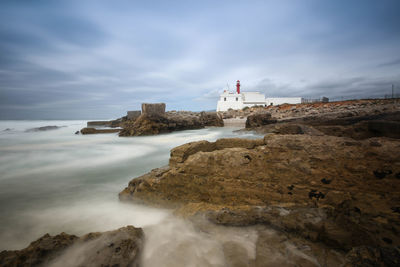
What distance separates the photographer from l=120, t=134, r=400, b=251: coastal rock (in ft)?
5.74

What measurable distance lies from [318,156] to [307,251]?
48.5 inches

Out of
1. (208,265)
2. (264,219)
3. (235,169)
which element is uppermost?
(235,169)

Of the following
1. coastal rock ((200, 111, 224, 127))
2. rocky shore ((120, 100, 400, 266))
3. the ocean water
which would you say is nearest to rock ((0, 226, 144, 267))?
the ocean water

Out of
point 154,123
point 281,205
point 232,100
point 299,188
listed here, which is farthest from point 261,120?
point 232,100

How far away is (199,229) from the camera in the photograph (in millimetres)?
2123

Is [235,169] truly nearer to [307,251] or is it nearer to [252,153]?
[252,153]

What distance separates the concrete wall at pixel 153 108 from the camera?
15.9 m

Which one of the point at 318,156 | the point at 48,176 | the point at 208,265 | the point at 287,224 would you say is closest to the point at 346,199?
the point at 318,156

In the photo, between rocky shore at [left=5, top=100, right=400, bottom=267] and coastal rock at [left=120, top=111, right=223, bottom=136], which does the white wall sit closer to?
coastal rock at [left=120, top=111, right=223, bottom=136]

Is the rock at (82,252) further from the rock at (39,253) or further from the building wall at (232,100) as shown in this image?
the building wall at (232,100)

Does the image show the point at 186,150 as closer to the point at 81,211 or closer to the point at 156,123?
the point at 81,211

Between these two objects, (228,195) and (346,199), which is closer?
(346,199)

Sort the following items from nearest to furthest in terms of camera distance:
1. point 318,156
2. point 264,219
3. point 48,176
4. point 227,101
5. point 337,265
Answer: point 337,265, point 264,219, point 318,156, point 48,176, point 227,101

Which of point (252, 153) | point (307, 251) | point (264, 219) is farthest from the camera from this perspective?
point (252, 153)
